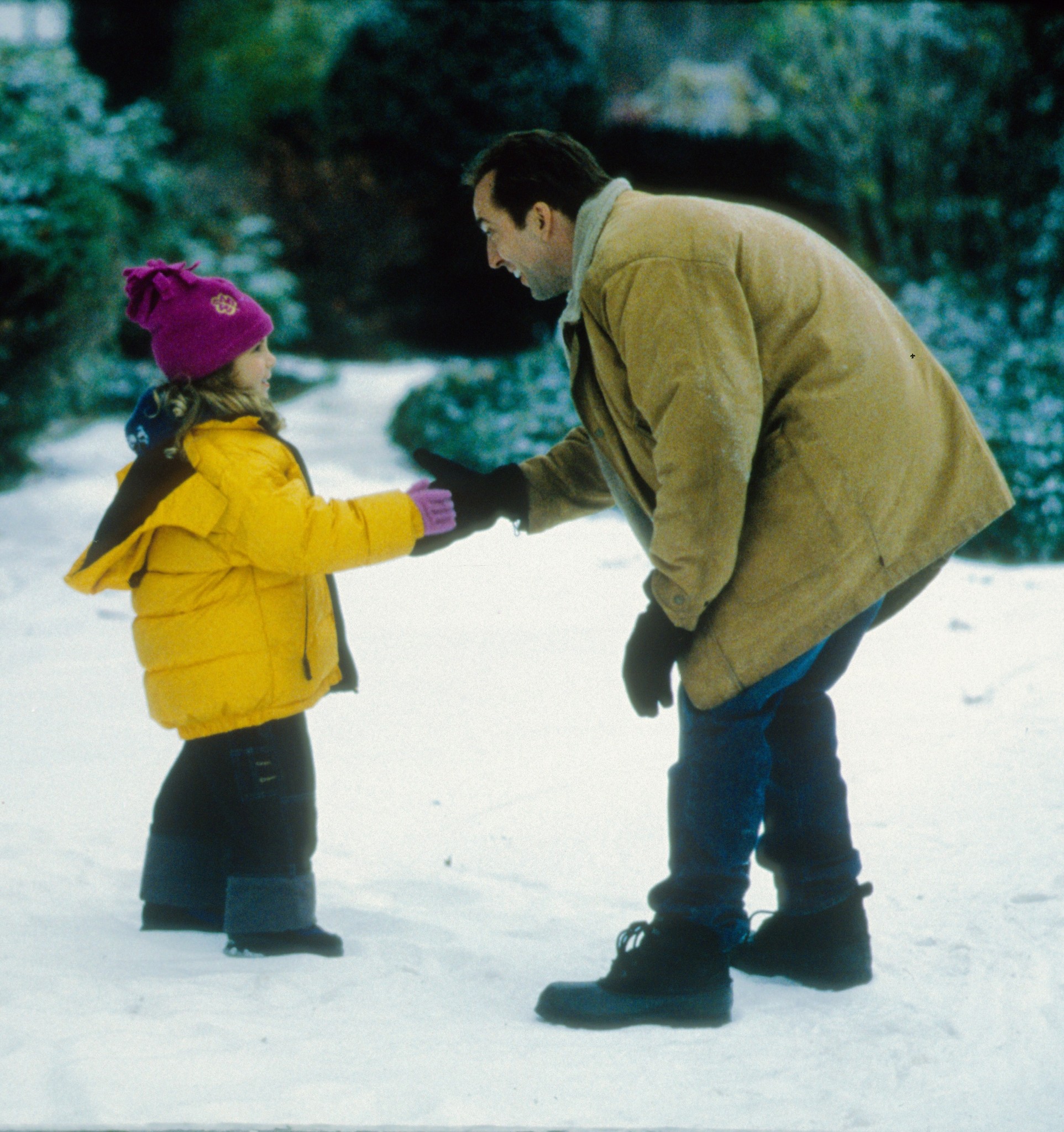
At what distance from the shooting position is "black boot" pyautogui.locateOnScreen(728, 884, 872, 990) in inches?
94.7

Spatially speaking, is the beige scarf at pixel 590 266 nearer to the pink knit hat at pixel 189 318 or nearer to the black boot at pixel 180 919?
the pink knit hat at pixel 189 318

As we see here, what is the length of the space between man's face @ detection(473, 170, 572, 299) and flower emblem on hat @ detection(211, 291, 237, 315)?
A: 1.63 ft

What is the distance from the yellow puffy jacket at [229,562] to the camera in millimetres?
2283

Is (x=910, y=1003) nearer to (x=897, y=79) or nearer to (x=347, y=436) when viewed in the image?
(x=347, y=436)

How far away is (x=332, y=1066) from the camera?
6.58 feet

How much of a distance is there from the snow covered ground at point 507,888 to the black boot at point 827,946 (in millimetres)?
38

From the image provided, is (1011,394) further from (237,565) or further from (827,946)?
(237,565)

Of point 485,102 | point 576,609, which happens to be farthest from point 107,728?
point 485,102

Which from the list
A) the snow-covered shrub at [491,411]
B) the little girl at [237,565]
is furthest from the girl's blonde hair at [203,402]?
the snow-covered shrub at [491,411]

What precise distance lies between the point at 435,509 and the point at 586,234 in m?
0.60

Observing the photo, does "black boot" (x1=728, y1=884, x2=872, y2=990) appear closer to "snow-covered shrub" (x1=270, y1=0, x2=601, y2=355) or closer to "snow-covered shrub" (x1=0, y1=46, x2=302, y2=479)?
"snow-covered shrub" (x1=0, y1=46, x2=302, y2=479)

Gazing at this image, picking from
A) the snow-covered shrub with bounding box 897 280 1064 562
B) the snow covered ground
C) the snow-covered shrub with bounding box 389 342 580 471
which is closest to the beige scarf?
the snow covered ground

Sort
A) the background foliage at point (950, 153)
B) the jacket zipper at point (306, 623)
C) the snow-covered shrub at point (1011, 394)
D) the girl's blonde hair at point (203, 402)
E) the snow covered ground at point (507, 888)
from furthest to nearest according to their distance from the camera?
the background foliage at point (950, 153) < the snow-covered shrub at point (1011, 394) < the jacket zipper at point (306, 623) < the girl's blonde hair at point (203, 402) < the snow covered ground at point (507, 888)

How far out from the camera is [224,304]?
2361 millimetres
